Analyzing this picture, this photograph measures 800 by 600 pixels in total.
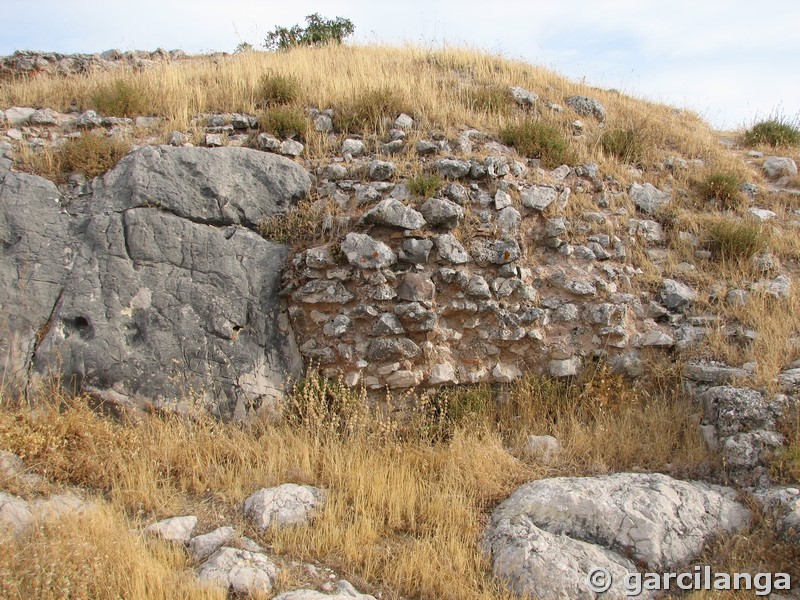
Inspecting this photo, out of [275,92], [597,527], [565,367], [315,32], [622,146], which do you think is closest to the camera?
[597,527]

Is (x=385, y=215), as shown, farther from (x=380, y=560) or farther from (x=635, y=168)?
(x=635, y=168)

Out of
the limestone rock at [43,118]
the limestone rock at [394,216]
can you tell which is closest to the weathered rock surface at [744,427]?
the limestone rock at [394,216]

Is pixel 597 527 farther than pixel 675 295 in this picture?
No

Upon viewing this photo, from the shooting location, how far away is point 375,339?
6.22 metres

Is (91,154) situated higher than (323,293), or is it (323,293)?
(91,154)

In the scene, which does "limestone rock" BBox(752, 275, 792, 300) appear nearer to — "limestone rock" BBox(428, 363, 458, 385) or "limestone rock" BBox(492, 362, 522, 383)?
"limestone rock" BBox(492, 362, 522, 383)

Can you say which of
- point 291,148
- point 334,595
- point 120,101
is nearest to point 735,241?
point 291,148

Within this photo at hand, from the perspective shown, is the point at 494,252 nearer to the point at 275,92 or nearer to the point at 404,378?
the point at 404,378

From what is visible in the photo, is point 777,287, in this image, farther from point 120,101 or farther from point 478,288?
point 120,101

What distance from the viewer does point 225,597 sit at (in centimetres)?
375

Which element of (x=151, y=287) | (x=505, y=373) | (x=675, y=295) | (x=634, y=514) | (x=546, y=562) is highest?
(x=151, y=287)

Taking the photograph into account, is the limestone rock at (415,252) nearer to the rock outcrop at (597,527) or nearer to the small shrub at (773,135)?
the rock outcrop at (597,527)

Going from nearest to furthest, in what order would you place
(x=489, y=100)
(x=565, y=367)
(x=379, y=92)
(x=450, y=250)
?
(x=565, y=367) < (x=450, y=250) < (x=379, y=92) < (x=489, y=100)

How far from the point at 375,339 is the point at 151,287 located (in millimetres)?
2378
